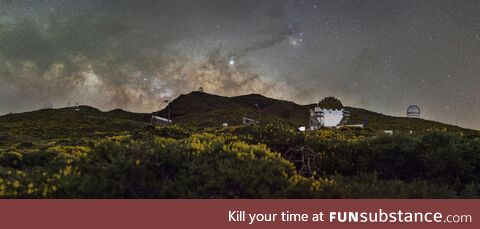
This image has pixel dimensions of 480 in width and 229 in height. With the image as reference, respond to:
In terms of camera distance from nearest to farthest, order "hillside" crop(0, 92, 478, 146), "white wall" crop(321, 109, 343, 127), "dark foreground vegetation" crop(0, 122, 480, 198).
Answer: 1. "dark foreground vegetation" crop(0, 122, 480, 198)
2. "hillside" crop(0, 92, 478, 146)
3. "white wall" crop(321, 109, 343, 127)

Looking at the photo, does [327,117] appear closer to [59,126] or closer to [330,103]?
[330,103]

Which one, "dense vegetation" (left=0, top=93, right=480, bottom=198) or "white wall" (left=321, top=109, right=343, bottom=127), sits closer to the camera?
"dense vegetation" (left=0, top=93, right=480, bottom=198)

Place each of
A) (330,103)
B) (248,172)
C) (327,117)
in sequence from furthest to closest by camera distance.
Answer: (330,103) < (327,117) < (248,172)

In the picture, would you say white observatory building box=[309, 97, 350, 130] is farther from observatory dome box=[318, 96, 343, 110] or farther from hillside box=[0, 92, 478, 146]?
hillside box=[0, 92, 478, 146]

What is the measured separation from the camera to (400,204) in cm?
656

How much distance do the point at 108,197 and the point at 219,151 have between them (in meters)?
2.38

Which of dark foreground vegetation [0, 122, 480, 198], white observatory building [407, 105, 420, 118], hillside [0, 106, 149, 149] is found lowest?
dark foreground vegetation [0, 122, 480, 198]

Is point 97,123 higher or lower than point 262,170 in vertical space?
higher

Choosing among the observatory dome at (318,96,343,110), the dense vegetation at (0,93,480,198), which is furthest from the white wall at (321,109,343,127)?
the dense vegetation at (0,93,480,198)

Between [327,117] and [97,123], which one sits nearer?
[327,117]

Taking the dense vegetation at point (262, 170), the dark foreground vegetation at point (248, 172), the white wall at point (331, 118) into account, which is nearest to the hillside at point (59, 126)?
the dense vegetation at point (262, 170)

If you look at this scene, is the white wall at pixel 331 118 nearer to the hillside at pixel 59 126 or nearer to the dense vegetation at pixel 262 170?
the hillside at pixel 59 126

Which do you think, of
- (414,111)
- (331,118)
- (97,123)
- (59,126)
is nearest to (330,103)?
(331,118)

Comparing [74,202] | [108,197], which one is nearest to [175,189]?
[108,197]
